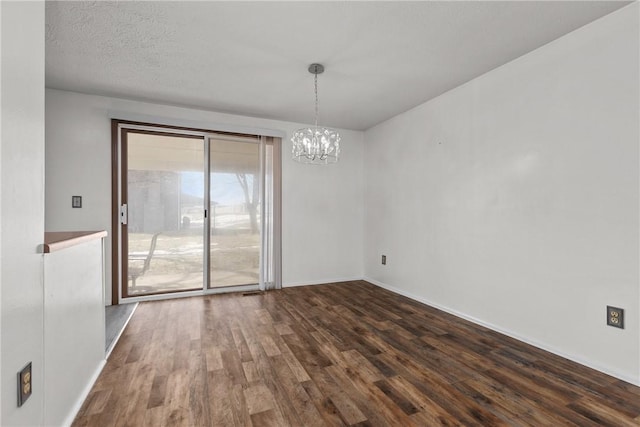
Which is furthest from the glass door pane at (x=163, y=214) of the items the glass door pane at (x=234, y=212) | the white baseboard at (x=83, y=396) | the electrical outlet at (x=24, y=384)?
the electrical outlet at (x=24, y=384)

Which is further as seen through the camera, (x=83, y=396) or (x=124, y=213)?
(x=124, y=213)

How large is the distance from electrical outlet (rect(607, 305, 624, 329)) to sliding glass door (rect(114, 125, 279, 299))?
3466 millimetres

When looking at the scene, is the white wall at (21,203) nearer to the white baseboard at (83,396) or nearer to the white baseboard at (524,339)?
the white baseboard at (83,396)

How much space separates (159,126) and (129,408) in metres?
3.18

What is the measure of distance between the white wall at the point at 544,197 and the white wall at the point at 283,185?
1373 mm

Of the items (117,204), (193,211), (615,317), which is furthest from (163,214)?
(615,317)

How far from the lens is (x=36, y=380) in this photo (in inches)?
47.4

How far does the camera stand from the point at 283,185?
434 cm

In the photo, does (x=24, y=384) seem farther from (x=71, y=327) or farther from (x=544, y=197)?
(x=544, y=197)

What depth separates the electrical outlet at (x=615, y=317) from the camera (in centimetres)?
195

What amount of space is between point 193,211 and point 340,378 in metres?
2.94

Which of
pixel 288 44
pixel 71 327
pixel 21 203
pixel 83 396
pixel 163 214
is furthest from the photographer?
pixel 163 214

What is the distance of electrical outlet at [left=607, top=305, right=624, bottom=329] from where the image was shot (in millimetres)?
1950

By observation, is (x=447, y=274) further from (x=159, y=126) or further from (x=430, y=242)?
(x=159, y=126)
